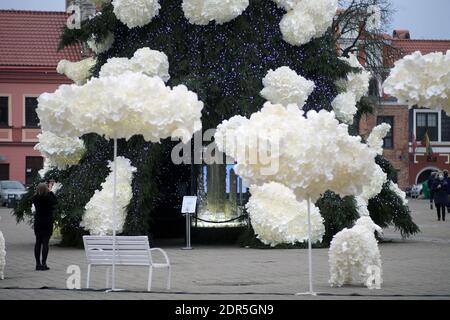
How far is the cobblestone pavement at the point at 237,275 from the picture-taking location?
601 inches

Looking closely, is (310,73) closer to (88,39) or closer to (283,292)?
(88,39)

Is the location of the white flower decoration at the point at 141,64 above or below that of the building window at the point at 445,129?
below

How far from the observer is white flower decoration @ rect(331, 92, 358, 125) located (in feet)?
88.6

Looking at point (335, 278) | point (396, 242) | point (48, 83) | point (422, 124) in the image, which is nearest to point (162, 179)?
point (396, 242)

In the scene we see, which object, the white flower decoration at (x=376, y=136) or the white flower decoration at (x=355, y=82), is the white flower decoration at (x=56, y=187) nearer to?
the white flower decoration at (x=355, y=82)

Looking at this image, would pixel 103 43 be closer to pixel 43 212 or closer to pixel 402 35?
pixel 43 212

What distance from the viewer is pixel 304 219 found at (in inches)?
993

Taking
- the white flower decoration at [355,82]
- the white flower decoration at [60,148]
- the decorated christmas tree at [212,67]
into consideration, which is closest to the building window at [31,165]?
the decorated christmas tree at [212,67]

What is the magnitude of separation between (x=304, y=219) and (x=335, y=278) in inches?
331

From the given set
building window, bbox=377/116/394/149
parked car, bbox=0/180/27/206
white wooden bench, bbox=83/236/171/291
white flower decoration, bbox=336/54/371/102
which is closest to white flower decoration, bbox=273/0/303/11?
white flower decoration, bbox=336/54/371/102

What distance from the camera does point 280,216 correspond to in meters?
25.0

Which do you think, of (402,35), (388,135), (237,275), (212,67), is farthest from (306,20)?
(402,35)

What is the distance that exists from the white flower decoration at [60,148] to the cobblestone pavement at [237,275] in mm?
2215

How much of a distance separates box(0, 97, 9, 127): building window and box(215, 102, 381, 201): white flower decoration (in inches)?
1996
